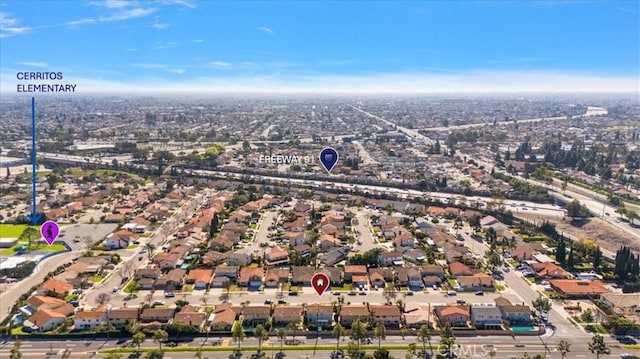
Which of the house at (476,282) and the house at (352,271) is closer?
the house at (476,282)

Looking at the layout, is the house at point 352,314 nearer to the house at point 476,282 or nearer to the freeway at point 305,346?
the freeway at point 305,346

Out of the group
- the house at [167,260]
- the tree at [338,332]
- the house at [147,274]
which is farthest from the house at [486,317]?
the house at [167,260]

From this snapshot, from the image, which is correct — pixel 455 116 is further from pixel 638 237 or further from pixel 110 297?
pixel 110 297

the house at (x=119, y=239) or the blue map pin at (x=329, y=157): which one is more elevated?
the blue map pin at (x=329, y=157)

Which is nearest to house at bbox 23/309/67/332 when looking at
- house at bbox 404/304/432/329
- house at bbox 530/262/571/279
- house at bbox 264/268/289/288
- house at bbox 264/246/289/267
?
house at bbox 264/268/289/288
